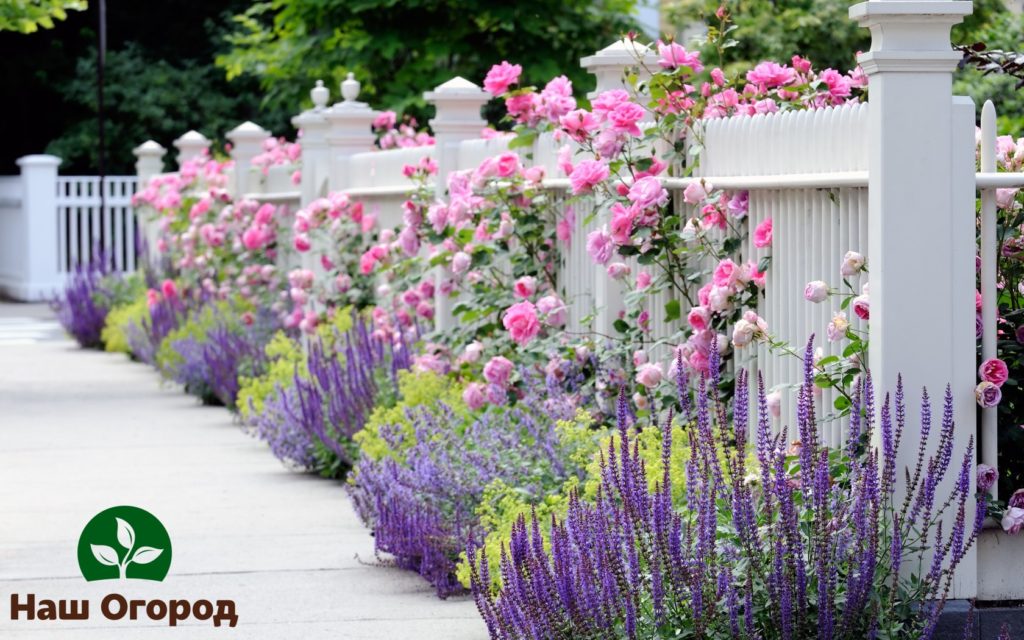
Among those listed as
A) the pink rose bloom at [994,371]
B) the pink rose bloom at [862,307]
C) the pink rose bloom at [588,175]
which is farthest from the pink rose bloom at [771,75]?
the pink rose bloom at [994,371]

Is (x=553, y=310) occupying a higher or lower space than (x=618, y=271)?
lower

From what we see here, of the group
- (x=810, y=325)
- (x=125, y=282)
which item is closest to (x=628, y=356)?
(x=810, y=325)

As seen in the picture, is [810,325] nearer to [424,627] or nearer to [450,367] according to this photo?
[424,627]

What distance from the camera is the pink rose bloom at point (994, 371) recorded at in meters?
4.43

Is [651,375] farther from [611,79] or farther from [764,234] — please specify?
[611,79]

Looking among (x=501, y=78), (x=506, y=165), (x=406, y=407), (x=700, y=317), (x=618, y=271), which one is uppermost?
(x=501, y=78)

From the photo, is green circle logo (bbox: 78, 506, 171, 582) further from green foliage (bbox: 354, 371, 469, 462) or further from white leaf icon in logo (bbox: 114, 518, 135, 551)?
green foliage (bbox: 354, 371, 469, 462)

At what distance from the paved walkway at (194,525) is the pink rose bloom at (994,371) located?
1713 mm

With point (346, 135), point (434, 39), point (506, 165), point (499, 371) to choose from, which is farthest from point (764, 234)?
point (434, 39)

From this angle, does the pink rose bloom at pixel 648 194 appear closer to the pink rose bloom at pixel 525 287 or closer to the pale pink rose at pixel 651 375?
the pale pink rose at pixel 651 375

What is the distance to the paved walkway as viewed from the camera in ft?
18.1

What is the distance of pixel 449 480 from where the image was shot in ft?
19.7

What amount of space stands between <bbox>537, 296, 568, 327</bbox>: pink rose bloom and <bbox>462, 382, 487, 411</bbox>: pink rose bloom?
0.38 meters

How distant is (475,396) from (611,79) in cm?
137
